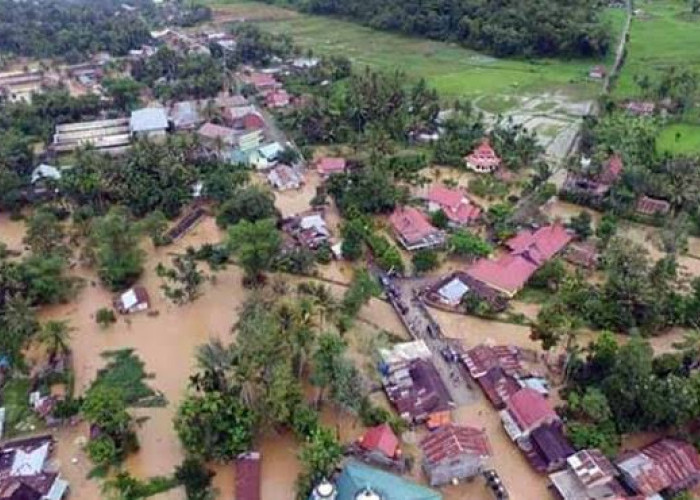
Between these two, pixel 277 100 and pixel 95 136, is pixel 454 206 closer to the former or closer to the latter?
pixel 277 100

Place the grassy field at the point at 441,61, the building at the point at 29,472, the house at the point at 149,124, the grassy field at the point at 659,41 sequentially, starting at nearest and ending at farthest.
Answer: the building at the point at 29,472
the house at the point at 149,124
the grassy field at the point at 441,61
the grassy field at the point at 659,41

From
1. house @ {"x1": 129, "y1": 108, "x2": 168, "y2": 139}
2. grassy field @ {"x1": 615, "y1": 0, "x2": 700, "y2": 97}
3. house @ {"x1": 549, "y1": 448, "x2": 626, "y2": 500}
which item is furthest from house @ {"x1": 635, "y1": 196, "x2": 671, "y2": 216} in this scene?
house @ {"x1": 129, "y1": 108, "x2": 168, "y2": 139}

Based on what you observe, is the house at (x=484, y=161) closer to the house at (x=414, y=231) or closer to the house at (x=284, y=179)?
the house at (x=414, y=231)

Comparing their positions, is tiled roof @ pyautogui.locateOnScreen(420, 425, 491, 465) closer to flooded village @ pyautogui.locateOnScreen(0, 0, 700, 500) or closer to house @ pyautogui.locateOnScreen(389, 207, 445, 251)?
flooded village @ pyautogui.locateOnScreen(0, 0, 700, 500)

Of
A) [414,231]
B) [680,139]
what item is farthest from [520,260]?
[680,139]

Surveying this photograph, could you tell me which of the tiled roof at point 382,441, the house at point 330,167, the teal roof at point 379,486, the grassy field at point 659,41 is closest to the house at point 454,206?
the house at point 330,167

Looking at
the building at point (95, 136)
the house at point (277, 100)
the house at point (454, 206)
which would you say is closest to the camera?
the house at point (454, 206)
